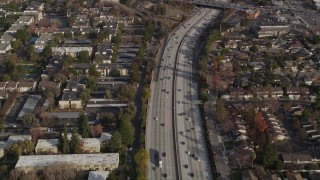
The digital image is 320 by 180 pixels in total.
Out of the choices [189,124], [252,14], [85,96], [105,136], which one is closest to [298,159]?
[189,124]

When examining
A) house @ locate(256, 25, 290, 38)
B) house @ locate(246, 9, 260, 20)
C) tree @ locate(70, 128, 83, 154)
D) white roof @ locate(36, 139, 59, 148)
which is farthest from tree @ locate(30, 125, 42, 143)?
house @ locate(246, 9, 260, 20)

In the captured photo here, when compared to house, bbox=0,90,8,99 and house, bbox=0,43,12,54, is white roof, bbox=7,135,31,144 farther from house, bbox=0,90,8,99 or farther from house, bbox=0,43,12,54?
house, bbox=0,43,12,54

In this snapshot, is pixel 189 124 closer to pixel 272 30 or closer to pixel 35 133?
pixel 35 133

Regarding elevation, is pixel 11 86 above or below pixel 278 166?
above

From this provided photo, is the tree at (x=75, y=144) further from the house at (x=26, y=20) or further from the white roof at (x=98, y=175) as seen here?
the house at (x=26, y=20)

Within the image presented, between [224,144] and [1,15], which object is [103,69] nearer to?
[224,144]

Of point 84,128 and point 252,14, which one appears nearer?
point 84,128

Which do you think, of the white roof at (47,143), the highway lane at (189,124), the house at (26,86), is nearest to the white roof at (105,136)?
the white roof at (47,143)
